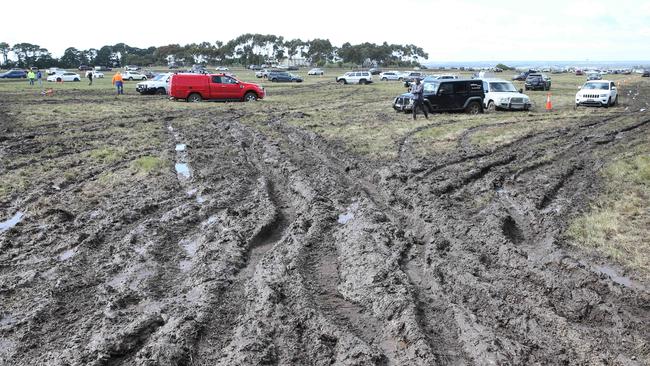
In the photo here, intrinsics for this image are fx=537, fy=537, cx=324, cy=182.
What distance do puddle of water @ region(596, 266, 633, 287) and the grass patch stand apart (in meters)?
0.24

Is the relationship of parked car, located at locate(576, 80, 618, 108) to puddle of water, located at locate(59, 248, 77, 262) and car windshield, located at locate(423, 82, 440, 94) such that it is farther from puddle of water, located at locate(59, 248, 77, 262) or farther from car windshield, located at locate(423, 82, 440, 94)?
puddle of water, located at locate(59, 248, 77, 262)

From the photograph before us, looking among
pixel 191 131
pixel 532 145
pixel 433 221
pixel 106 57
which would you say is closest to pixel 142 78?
pixel 191 131

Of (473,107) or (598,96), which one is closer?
(473,107)

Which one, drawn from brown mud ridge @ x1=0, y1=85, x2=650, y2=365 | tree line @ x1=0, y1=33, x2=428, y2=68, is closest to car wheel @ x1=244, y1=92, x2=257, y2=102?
brown mud ridge @ x1=0, y1=85, x2=650, y2=365

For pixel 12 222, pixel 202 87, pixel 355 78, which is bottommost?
pixel 12 222

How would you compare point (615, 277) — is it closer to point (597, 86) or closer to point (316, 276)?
point (316, 276)

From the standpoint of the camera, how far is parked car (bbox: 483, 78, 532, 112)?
23188mm

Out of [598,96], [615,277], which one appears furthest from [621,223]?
[598,96]

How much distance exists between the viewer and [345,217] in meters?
8.29

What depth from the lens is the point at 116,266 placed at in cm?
641

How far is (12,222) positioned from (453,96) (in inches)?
696

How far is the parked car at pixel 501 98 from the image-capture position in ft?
76.1

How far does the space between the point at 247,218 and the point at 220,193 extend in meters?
1.78

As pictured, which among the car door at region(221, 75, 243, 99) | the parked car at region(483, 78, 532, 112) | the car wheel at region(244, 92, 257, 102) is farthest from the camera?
the car wheel at region(244, 92, 257, 102)
